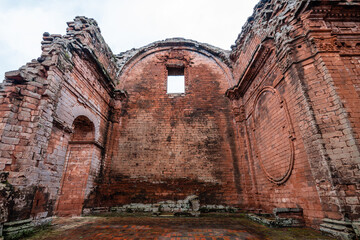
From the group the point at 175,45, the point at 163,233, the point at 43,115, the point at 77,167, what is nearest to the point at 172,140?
the point at 77,167

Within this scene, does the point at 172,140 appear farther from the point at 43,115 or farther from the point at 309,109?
the point at 309,109

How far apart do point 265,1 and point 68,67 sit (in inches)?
337

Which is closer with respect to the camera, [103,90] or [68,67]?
[68,67]

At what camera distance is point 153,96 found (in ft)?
30.5

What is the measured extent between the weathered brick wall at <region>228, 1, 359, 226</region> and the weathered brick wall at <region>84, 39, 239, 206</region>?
1.62 metres

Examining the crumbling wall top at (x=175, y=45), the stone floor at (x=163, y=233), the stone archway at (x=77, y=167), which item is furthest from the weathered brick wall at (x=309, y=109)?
the stone archway at (x=77, y=167)

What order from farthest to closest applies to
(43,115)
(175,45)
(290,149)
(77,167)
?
(175,45)
(77,167)
(290,149)
(43,115)

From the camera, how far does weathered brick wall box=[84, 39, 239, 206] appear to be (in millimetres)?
7383

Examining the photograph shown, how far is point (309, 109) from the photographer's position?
436 centimetres

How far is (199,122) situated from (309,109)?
4.88 meters

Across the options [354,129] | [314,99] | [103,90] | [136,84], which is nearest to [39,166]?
[103,90]

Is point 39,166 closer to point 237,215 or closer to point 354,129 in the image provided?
point 237,215

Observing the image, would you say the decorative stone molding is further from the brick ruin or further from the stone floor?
the stone floor

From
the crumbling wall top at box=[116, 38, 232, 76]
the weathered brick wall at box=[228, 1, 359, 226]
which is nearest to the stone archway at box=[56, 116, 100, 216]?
the crumbling wall top at box=[116, 38, 232, 76]
